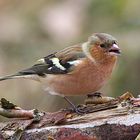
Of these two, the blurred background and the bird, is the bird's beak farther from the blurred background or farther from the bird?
the blurred background

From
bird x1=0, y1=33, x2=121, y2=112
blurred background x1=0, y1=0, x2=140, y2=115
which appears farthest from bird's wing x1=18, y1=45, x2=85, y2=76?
blurred background x1=0, y1=0, x2=140, y2=115

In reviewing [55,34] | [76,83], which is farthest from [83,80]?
[55,34]

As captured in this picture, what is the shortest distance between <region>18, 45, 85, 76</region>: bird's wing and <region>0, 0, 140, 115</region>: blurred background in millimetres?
1875

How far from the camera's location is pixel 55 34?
8.58m

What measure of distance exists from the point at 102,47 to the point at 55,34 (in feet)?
11.3

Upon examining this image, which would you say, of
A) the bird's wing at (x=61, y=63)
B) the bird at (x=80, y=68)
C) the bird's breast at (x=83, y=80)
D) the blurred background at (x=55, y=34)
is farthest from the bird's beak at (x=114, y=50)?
the blurred background at (x=55, y=34)

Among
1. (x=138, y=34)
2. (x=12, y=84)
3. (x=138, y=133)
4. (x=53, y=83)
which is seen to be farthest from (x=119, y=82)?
(x=138, y=133)

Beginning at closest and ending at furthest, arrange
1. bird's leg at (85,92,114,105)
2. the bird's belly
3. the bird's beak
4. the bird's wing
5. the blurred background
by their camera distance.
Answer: bird's leg at (85,92,114,105) → the bird's beak → the bird's belly → the bird's wing → the blurred background

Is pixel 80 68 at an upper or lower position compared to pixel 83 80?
upper

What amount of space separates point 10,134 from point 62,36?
14.1ft

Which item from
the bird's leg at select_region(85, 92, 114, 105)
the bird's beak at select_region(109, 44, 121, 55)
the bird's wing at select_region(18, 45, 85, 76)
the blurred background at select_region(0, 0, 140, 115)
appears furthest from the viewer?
the blurred background at select_region(0, 0, 140, 115)

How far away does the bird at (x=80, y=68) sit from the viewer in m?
5.05

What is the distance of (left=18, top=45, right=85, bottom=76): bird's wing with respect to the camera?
205 inches

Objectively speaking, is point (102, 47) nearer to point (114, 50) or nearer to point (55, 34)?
point (114, 50)
